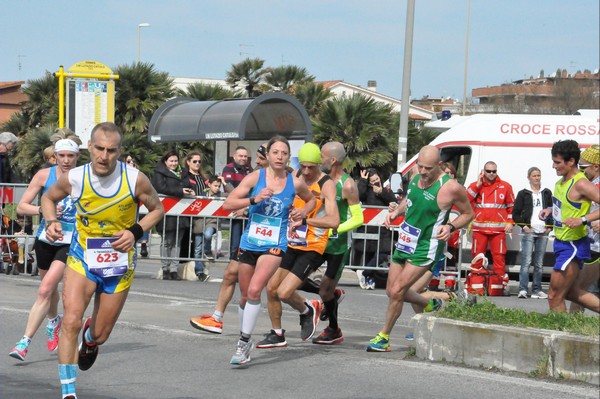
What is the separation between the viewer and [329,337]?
35.0 feet

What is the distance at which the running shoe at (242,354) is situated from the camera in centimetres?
905

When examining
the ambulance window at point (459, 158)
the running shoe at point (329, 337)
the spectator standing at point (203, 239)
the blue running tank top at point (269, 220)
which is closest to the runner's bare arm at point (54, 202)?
the blue running tank top at point (269, 220)

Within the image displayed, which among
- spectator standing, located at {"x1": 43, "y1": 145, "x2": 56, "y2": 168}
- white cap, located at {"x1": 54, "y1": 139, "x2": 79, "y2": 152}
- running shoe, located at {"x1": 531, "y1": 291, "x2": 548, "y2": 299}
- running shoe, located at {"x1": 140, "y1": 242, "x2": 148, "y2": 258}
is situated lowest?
running shoe, located at {"x1": 531, "y1": 291, "x2": 548, "y2": 299}

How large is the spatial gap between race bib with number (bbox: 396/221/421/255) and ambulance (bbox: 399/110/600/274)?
7.85m

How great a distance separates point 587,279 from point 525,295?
6634 millimetres

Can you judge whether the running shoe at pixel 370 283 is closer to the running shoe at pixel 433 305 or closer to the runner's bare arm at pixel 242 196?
the running shoe at pixel 433 305

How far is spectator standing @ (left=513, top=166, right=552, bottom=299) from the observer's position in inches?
669

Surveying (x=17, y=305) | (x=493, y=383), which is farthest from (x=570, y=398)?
(x=17, y=305)

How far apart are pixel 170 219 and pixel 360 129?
16509mm

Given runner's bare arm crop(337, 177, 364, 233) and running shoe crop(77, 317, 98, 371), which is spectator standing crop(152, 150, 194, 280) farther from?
running shoe crop(77, 317, 98, 371)

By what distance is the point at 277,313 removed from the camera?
10.2 meters

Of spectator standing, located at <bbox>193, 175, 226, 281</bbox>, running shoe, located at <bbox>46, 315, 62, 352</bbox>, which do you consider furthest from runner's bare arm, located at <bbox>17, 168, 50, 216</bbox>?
spectator standing, located at <bbox>193, 175, 226, 281</bbox>

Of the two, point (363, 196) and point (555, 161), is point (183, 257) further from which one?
point (555, 161)

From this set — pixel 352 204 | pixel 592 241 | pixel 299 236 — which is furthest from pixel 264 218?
pixel 592 241
